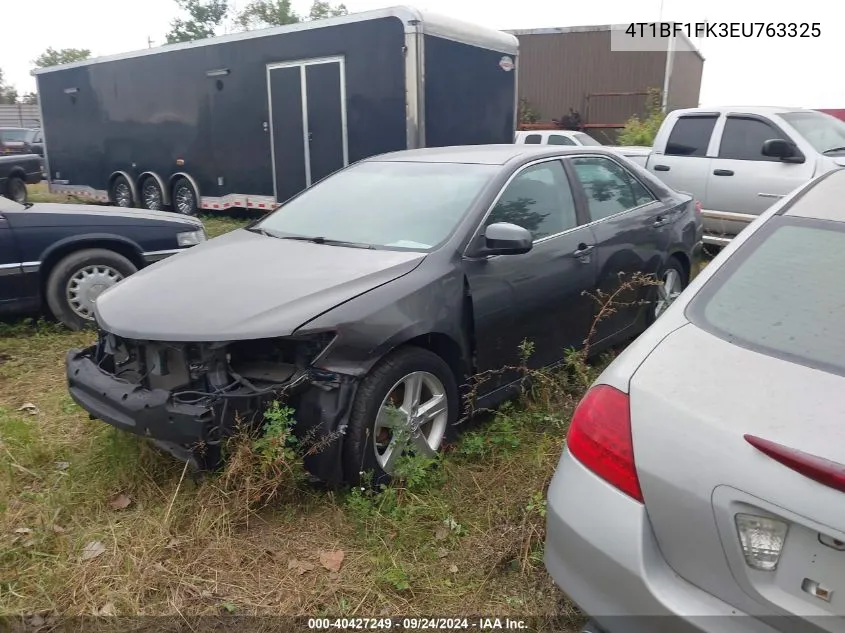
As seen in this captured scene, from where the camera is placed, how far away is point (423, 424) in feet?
10.9

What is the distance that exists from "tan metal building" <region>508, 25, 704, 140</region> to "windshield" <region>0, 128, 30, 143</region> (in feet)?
57.2

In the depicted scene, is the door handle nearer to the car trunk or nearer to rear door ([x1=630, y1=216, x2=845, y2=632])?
rear door ([x1=630, y1=216, x2=845, y2=632])

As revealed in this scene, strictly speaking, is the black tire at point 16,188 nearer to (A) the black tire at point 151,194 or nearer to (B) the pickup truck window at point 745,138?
(A) the black tire at point 151,194

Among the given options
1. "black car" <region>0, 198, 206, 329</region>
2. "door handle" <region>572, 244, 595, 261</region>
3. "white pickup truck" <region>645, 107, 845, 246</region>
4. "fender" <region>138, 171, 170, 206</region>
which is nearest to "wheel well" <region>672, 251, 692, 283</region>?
"door handle" <region>572, 244, 595, 261</region>

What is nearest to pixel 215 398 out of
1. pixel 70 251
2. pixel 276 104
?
pixel 70 251

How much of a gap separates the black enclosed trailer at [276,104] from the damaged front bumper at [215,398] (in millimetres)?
5289

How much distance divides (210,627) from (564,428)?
2.03 m

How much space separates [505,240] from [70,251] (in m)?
3.75

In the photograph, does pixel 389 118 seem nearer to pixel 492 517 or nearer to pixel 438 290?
pixel 438 290

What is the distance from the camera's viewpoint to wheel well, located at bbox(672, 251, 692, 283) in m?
5.12

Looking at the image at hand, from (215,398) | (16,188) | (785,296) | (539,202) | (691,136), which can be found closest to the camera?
(785,296)

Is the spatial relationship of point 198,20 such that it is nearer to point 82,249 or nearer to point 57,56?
point 57,56

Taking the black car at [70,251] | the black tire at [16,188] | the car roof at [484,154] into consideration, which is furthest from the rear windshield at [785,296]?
the black tire at [16,188]

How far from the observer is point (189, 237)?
5852 millimetres
